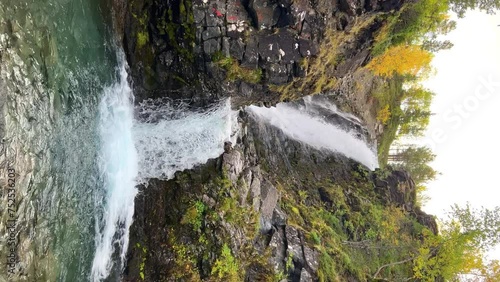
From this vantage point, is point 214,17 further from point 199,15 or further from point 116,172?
point 116,172

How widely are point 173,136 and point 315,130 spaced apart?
12.4 meters

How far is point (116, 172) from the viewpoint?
13727mm

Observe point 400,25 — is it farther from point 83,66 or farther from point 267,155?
point 83,66

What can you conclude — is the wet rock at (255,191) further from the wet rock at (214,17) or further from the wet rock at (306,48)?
the wet rock at (214,17)

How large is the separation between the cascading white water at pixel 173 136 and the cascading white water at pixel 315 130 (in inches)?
233

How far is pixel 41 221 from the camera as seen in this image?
10.6m

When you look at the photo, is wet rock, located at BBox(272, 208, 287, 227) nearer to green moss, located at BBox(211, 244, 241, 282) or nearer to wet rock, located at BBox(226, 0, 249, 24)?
green moss, located at BBox(211, 244, 241, 282)

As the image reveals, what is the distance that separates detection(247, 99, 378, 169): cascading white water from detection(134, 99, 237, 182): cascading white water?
592 cm

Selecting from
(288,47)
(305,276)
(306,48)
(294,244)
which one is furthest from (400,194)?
(288,47)

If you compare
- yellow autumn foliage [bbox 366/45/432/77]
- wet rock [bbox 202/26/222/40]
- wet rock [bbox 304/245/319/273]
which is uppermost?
wet rock [bbox 202/26/222/40]

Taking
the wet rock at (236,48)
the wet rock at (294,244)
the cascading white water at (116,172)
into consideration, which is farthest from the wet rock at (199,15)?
the wet rock at (294,244)

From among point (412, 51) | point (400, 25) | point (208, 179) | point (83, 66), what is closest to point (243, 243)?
point (208, 179)

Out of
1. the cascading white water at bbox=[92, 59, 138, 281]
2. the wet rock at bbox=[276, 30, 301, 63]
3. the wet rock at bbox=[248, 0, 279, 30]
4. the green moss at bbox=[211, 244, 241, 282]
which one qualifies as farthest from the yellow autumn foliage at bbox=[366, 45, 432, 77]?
the cascading white water at bbox=[92, 59, 138, 281]

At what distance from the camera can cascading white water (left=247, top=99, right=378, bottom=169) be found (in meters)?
22.6
